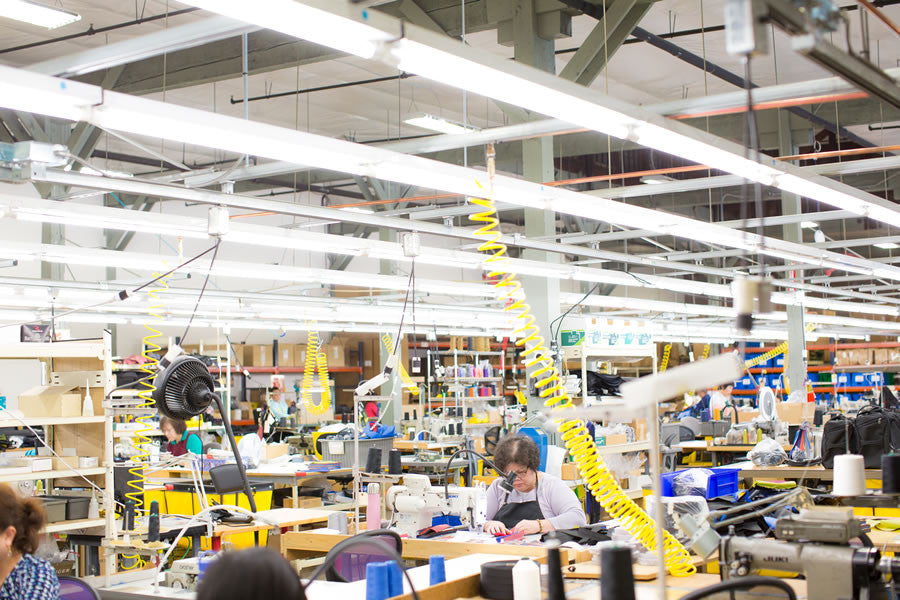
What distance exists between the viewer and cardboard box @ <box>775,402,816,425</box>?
396 inches

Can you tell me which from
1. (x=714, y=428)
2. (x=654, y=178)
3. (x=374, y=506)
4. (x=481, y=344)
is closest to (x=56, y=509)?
(x=374, y=506)

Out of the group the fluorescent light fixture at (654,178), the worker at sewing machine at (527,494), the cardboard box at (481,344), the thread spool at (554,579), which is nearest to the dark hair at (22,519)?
the thread spool at (554,579)

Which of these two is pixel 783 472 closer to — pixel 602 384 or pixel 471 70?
pixel 602 384

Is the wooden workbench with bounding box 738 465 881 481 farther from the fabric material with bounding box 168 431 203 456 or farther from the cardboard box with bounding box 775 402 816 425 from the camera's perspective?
the fabric material with bounding box 168 431 203 456

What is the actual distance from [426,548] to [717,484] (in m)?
2.05

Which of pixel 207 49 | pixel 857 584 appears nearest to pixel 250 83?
pixel 207 49

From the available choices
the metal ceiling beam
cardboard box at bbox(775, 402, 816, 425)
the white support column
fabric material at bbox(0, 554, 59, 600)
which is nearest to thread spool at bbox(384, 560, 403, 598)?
fabric material at bbox(0, 554, 59, 600)

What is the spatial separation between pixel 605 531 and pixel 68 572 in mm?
3462

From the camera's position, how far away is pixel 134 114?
3.39 m

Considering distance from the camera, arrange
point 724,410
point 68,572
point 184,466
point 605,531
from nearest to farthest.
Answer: point 605,531 → point 68,572 → point 184,466 → point 724,410

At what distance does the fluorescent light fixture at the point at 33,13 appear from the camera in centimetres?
473

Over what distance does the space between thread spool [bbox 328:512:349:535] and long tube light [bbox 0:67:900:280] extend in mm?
1733

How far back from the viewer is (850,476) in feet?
12.6

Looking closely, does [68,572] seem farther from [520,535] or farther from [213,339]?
[213,339]
